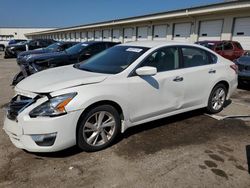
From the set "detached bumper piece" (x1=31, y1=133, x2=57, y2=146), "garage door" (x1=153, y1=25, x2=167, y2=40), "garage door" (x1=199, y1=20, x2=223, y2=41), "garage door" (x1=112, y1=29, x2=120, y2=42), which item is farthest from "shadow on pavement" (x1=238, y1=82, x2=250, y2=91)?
"garage door" (x1=112, y1=29, x2=120, y2=42)

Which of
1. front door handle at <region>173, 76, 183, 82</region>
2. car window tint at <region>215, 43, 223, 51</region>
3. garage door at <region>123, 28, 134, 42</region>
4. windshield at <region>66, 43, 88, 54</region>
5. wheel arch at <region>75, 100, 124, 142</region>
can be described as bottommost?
wheel arch at <region>75, 100, 124, 142</region>

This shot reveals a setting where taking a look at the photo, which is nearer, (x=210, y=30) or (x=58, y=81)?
(x=58, y=81)

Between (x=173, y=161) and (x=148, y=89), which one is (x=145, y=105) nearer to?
(x=148, y=89)

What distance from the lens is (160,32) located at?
22328 millimetres

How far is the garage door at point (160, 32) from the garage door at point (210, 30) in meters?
4.17

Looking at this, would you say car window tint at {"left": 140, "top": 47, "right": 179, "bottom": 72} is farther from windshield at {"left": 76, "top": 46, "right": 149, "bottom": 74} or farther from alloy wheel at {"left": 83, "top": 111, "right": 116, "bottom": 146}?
alloy wheel at {"left": 83, "top": 111, "right": 116, "bottom": 146}

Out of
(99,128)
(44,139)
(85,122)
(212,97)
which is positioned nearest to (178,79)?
(212,97)

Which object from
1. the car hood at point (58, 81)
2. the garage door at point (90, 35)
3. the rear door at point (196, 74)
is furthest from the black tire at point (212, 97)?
the garage door at point (90, 35)

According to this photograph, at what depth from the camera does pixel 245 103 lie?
6414mm

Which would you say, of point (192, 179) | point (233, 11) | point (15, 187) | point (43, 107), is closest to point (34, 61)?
point (43, 107)

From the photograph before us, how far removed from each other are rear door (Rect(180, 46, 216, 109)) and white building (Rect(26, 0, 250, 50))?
11.6m

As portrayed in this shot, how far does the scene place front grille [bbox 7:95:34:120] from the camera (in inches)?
127

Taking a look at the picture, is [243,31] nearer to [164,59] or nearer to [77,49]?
[77,49]

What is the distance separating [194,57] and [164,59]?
835 millimetres
